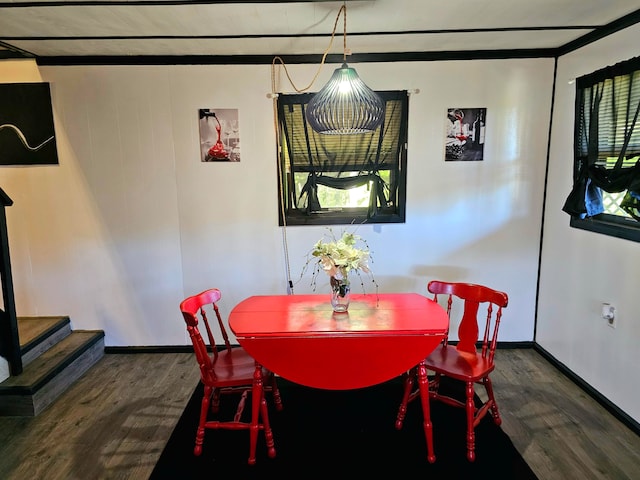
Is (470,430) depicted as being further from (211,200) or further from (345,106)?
(211,200)

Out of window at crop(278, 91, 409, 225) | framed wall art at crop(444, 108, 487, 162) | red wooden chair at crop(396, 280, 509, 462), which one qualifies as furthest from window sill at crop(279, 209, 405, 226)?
red wooden chair at crop(396, 280, 509, 462)

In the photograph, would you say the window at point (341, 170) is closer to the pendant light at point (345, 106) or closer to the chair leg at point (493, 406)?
the pendant light at point (345, 106)

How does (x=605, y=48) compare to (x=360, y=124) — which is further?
(x=605, y=48)

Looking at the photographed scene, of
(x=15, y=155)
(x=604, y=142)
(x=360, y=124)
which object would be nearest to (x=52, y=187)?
(x=15, y=155)

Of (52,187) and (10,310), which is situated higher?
(52,187)

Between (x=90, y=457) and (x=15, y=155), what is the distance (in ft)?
7.33

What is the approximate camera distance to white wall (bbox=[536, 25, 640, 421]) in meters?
2.18

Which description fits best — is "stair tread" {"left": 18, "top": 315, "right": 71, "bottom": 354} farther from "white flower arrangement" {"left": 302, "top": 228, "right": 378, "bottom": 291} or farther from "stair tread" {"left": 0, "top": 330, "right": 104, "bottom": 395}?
"white flower arrangement" {"left": 302, "top": 228, "right": 378, "bottom": 291}

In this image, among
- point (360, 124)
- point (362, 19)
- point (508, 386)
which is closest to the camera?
point (360, 124)

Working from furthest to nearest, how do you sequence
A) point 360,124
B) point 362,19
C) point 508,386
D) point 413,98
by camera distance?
point 413,98, point 508,386, point 362,19, point 360,124

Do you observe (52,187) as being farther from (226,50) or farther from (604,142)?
(604,142)

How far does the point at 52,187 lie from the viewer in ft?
9.77

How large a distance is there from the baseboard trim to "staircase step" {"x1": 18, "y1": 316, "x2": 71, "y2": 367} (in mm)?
3596

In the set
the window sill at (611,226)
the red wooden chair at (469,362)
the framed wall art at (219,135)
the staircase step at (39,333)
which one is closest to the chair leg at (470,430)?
the red wooden chair at (469,362)
